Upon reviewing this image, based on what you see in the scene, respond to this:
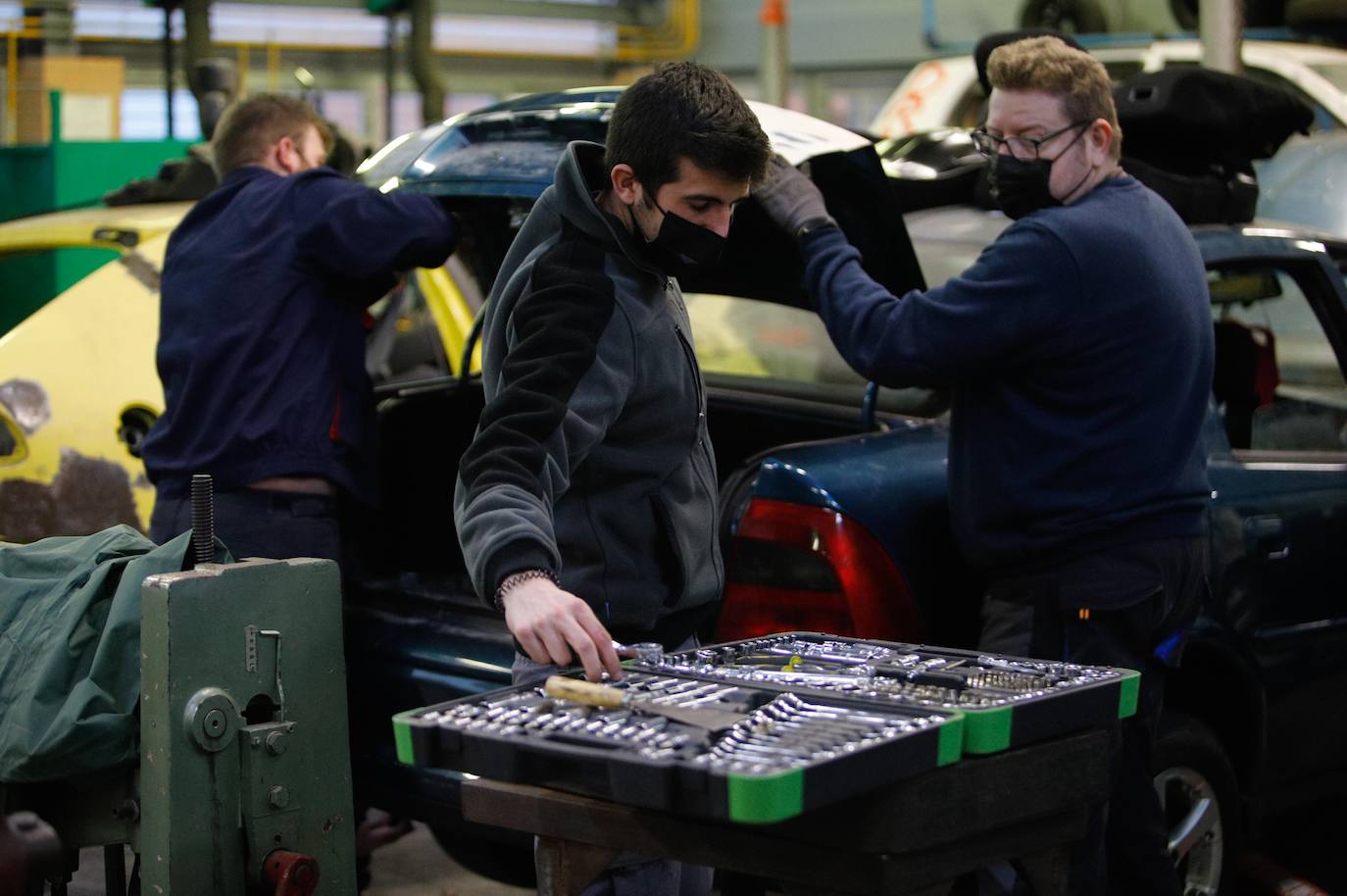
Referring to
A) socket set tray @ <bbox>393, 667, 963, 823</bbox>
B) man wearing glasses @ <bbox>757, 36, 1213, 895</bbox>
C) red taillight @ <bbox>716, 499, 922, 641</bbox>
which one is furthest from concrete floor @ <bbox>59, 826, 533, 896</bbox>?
socket set tray @ <bbox>393, 667, 963, 823</bbox>

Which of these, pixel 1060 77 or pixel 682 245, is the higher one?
pixel 1060 77

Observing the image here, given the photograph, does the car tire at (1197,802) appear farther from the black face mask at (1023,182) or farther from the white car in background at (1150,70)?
the white car in background at (1150,70)

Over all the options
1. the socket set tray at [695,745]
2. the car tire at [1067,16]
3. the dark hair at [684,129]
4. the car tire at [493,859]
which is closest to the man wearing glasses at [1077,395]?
the dark hair at [684,129]

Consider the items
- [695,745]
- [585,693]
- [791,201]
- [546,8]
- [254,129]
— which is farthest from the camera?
[546,8]

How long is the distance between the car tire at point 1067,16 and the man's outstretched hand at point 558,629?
914 cm

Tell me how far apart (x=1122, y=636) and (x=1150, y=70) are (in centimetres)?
492

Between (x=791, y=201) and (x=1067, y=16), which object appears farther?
(x=1067, y=16)

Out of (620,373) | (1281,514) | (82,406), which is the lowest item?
(82,406)

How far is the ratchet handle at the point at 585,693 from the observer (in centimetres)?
214

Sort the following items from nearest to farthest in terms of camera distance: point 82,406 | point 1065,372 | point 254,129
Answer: point 1065,372, point 254,129, point 82,406

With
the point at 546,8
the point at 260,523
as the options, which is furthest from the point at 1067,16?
the point at 546,8

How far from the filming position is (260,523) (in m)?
4.00

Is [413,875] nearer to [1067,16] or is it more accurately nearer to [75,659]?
[75,659]

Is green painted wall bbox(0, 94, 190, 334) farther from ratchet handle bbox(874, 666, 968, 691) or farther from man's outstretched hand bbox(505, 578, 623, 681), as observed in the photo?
ratchet handle bbox(874, 666, 968, 691)
